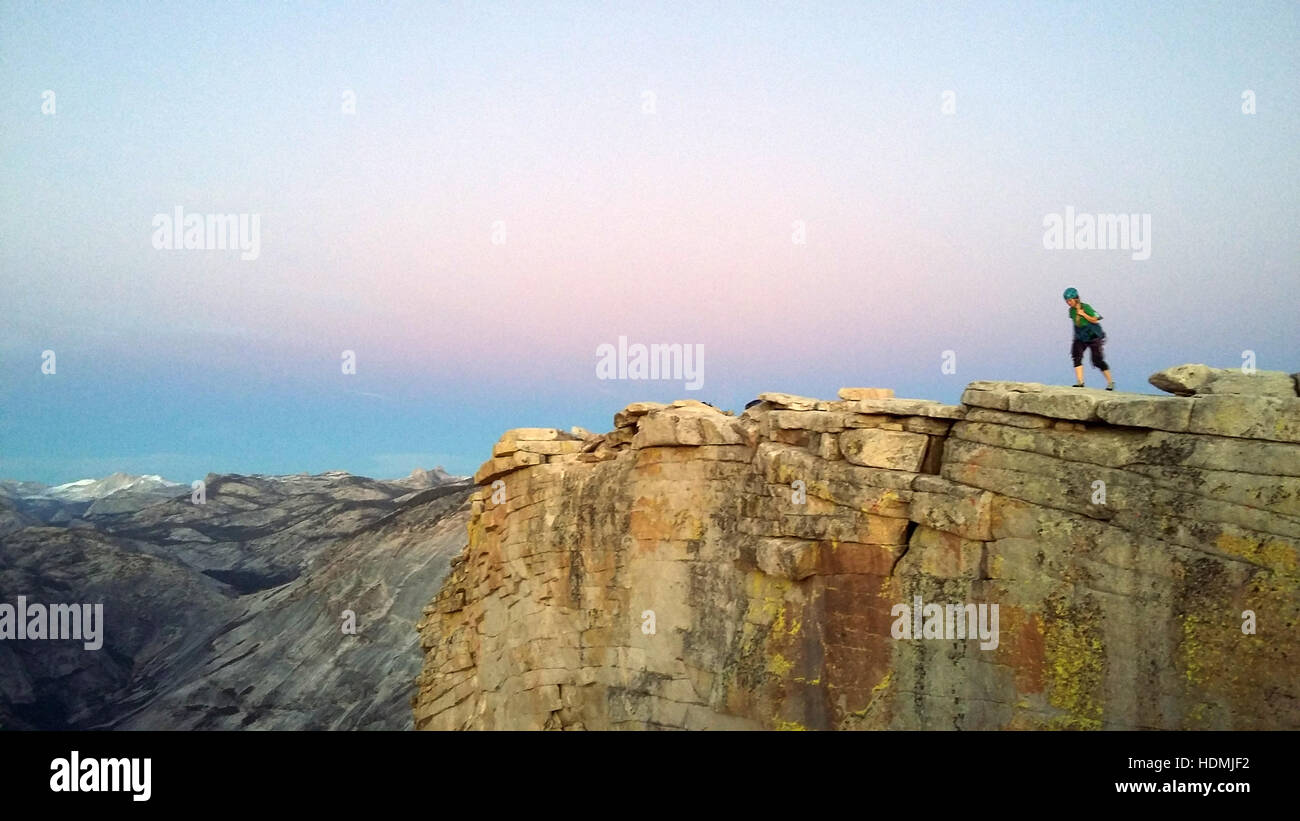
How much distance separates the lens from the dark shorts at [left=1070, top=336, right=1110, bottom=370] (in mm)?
21859

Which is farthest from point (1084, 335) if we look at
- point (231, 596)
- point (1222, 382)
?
point (231, 596)

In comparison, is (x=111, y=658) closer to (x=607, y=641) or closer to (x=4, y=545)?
(x=4, y=545)

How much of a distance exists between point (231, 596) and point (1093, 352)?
69.0m

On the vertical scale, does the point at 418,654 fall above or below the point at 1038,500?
below

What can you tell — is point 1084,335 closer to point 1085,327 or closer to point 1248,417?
point 1085,327

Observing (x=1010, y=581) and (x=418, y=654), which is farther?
(x=418, y=654)

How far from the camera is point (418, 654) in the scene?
56125mm

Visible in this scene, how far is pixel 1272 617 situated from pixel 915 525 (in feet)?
20.9

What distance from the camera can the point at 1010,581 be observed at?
18.9 meters

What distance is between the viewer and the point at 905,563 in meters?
20.1
